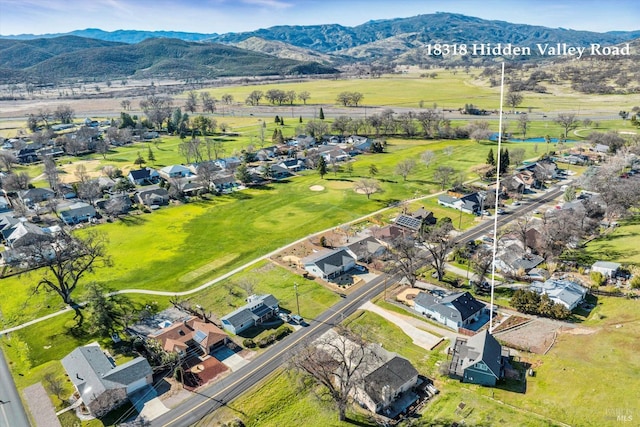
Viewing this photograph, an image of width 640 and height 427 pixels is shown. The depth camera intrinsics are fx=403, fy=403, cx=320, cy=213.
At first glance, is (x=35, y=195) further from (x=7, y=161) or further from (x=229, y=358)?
(x=229, y=358)

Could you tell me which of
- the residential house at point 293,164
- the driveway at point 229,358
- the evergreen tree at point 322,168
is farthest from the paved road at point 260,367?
the residential house at point 293,164

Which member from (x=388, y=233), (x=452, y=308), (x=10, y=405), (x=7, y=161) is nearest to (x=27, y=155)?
(x=7, y=161)

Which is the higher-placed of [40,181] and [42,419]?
[40,181]

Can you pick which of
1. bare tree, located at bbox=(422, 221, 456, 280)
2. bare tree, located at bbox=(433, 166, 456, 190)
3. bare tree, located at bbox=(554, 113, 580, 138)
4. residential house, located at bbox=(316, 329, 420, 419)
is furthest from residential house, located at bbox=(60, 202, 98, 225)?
bare tree, located at bbox=(554, 113, 580, 138)

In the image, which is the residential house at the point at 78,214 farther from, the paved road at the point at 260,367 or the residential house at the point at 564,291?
the residential house at the point at 564,291

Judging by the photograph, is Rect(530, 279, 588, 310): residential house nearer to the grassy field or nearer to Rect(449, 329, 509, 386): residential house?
the grassy field

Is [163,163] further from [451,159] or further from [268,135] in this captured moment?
[451,159]

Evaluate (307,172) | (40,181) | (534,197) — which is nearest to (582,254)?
(534,197)
